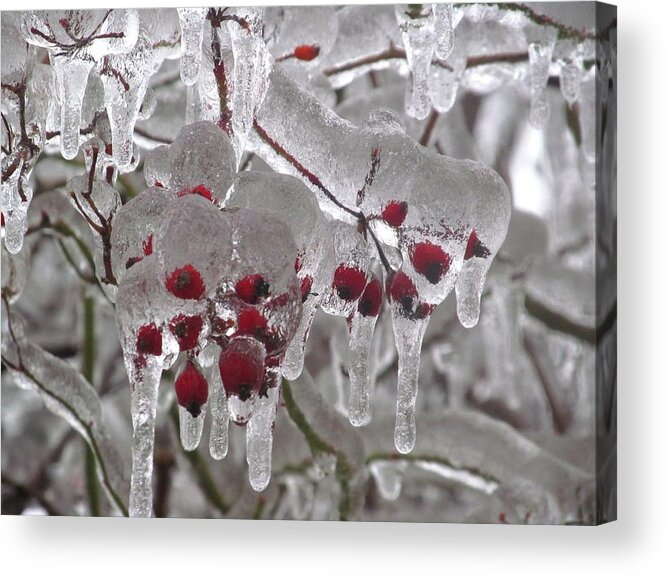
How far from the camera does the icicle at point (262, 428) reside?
1247mm

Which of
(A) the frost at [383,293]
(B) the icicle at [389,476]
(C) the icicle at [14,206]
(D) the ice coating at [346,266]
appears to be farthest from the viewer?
(C) the icicle at [14,206]

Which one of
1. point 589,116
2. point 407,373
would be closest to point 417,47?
point 589,116

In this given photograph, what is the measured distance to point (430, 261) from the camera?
1257mm

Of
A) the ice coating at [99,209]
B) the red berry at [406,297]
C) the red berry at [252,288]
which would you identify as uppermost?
the ice coating at [99,209]

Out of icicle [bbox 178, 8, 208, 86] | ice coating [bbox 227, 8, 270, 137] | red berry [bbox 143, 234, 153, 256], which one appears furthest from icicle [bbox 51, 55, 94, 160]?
red berry [bbox 143, 234, 153, 256]

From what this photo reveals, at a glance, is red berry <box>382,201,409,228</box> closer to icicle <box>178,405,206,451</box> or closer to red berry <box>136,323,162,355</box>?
red berry <box>136,323,162,355</box>

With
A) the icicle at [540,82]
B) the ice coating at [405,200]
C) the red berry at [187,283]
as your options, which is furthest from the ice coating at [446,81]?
the red berry at [187,283]

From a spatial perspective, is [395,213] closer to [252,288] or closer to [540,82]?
[252,288]

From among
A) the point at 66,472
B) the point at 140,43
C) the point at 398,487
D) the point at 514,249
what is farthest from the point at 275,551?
the point at 140,43

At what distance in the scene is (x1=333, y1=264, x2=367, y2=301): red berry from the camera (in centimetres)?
131

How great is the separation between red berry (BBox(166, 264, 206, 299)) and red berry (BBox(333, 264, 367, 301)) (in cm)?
26

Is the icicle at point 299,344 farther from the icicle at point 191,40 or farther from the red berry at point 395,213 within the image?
the icicle at point 191,40

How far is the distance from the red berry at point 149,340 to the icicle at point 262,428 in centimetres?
11

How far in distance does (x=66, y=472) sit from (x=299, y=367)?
55 cm
